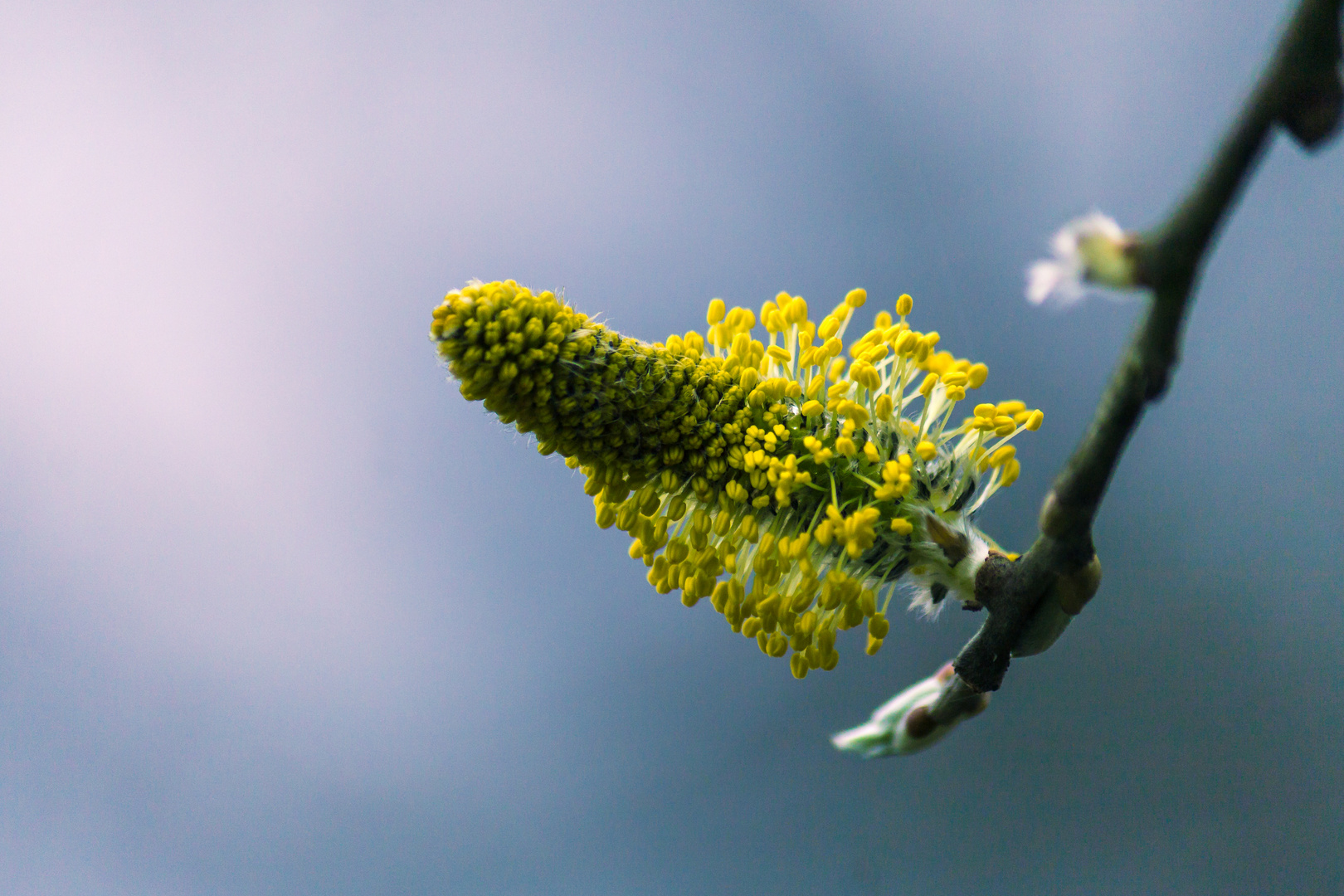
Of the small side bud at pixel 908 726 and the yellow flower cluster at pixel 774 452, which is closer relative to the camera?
the yellow flower cluster at pixel 774 452

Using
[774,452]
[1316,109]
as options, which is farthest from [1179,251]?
[774,452]

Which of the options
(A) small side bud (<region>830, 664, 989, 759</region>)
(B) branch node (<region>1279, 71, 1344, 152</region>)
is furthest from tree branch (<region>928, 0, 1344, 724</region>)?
(A) small side bud (<region>830, 664, 989, 759</region>)

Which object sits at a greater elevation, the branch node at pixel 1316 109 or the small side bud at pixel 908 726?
the branch node at pixel 1316 109

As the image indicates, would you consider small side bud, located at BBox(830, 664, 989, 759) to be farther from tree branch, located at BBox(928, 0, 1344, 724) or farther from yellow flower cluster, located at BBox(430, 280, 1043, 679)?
A: tree branch, located at BBox(928, 0, 1344, 724)

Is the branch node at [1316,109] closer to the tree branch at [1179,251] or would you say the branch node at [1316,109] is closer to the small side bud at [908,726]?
the tree branch at [1179,251]

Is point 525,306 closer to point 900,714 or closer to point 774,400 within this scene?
point 774,400

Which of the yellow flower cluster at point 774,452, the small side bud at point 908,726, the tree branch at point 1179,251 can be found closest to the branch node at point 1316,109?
the tree branch at point 1179,251

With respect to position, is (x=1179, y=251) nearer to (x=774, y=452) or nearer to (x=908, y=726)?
(x=774, y=452)
